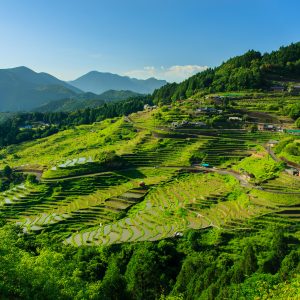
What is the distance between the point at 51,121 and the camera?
11762 cm

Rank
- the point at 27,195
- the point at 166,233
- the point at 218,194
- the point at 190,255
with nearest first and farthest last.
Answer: the point at 190,255 → the point at 166,233 → the point at 218,194 → the point at 27,195

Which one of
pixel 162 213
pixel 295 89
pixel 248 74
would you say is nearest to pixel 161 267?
pixel 162 213

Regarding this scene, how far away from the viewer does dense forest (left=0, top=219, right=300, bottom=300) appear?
1588 centimetres

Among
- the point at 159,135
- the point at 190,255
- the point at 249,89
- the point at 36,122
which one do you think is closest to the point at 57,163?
the point at 159,135

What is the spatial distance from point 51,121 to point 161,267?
317 feet

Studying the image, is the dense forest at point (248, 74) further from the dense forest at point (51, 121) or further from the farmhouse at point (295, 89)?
the dense forest at point (51, 121)

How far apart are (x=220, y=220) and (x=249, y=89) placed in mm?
57422

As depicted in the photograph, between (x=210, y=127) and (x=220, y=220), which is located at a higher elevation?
(x=210, y=127)

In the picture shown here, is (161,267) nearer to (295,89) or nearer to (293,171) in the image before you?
(293,171)

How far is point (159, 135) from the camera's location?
→ 6138 cm

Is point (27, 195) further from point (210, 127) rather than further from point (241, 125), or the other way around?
point (241, 125)

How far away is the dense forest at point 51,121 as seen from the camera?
92.9m

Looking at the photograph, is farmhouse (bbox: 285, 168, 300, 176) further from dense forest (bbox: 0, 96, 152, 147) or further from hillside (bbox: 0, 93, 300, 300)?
dense forest (bbox: 0, 96, 152, 147)

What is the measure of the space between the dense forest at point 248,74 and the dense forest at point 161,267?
6079cm
